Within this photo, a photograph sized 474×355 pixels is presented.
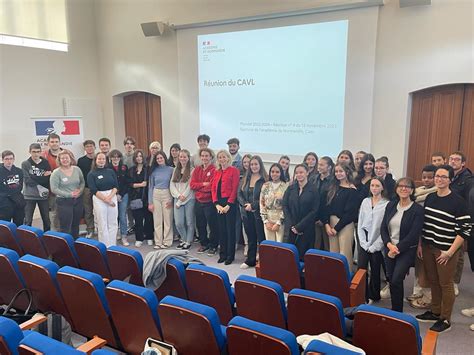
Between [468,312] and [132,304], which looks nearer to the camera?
[132,304]

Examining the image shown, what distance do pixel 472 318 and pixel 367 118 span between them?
3.11 meters

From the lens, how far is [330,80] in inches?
236

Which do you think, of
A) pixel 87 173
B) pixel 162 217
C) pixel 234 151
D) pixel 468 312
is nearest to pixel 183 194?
pixel 162 217

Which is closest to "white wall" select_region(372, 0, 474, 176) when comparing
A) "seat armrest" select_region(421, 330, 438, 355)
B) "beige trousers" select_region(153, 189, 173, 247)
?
"beige trousers" select_region(153, 189, 173, 247)

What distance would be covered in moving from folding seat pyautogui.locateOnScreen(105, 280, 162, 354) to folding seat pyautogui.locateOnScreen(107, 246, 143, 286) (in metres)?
0.62

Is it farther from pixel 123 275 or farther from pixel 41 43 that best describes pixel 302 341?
pixel 41 43

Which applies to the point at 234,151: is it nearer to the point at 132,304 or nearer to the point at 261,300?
the point at 261,300

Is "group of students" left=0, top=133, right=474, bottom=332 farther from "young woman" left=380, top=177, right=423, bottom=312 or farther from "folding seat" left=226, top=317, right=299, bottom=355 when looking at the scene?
"folding seat" left=226, top=317, right=299, bottom=355

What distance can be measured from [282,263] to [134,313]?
1.50 m

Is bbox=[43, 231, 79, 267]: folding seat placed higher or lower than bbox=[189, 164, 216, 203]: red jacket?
lower

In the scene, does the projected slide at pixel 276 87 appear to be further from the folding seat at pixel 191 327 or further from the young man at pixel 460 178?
the folding seat at pixel 191 327

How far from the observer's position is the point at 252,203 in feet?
15.6

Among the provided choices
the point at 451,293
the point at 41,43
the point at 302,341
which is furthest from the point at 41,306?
the point at 41,43

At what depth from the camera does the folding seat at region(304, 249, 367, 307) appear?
314 cm
